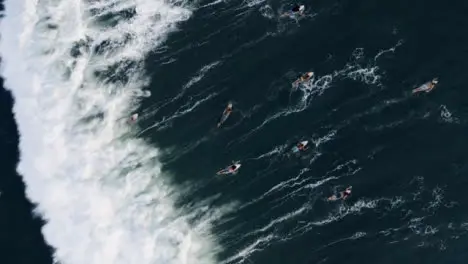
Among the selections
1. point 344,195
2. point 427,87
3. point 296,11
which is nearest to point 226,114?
point 296,11

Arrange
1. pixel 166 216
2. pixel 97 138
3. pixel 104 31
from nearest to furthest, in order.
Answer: pixel 166 216
pixel 97 138
pixel 104 31

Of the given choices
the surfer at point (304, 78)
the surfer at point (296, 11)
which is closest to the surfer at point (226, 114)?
the surfer at point (304, 78)

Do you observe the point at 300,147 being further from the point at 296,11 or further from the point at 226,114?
the point at 296,11

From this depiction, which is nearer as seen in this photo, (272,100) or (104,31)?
(272,100)

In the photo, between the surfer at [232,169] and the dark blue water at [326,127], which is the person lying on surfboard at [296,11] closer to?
the dark blue water at [326,127]

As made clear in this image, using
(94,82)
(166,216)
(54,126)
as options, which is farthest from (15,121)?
(166,216)

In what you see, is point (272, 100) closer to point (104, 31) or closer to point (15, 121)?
point (104, 31)
